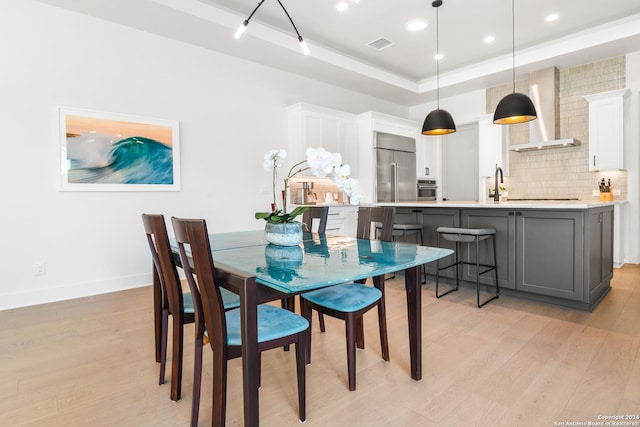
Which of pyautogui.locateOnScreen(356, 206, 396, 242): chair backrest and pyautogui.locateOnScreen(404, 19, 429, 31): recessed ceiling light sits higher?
pyautogui.locateOnScreen(404, 19, 429, 31): recessed ceiling light

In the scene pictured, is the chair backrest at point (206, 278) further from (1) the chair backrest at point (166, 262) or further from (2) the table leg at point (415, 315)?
(2) the table leg at point (415, 315)

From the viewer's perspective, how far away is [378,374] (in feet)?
6.77

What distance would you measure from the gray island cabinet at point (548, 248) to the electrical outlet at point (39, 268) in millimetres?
4150

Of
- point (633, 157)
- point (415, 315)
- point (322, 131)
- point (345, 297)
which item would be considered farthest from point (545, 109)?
point (345, 297)

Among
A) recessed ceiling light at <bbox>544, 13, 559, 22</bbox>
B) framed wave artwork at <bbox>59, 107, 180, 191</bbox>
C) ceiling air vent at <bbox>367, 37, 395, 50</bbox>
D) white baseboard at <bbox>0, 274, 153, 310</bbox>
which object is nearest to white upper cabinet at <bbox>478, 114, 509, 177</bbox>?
recessed ceiling light at <bbox>544, 13, 559, 22</bbox>

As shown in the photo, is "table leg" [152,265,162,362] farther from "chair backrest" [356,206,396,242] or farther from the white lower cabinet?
the white lower cabinet

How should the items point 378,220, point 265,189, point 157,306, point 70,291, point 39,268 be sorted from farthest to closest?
1. point 265,189
2. point 70,291
3. point 39,268
4. point 378,220
5. point 157,306

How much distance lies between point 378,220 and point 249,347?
58.0 inches

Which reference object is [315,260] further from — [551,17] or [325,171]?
[551,17]

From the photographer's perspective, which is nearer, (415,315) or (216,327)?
(216,327)

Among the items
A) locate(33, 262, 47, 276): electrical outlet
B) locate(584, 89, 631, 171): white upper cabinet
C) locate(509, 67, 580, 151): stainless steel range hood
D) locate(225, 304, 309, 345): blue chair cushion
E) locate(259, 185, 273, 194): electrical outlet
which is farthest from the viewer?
locate(509, 67, 580, 151): stainless steel range hood

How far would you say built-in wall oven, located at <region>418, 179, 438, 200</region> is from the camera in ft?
23.2

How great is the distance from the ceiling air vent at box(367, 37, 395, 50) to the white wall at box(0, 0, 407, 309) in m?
1.54

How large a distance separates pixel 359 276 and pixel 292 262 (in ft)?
1.33
